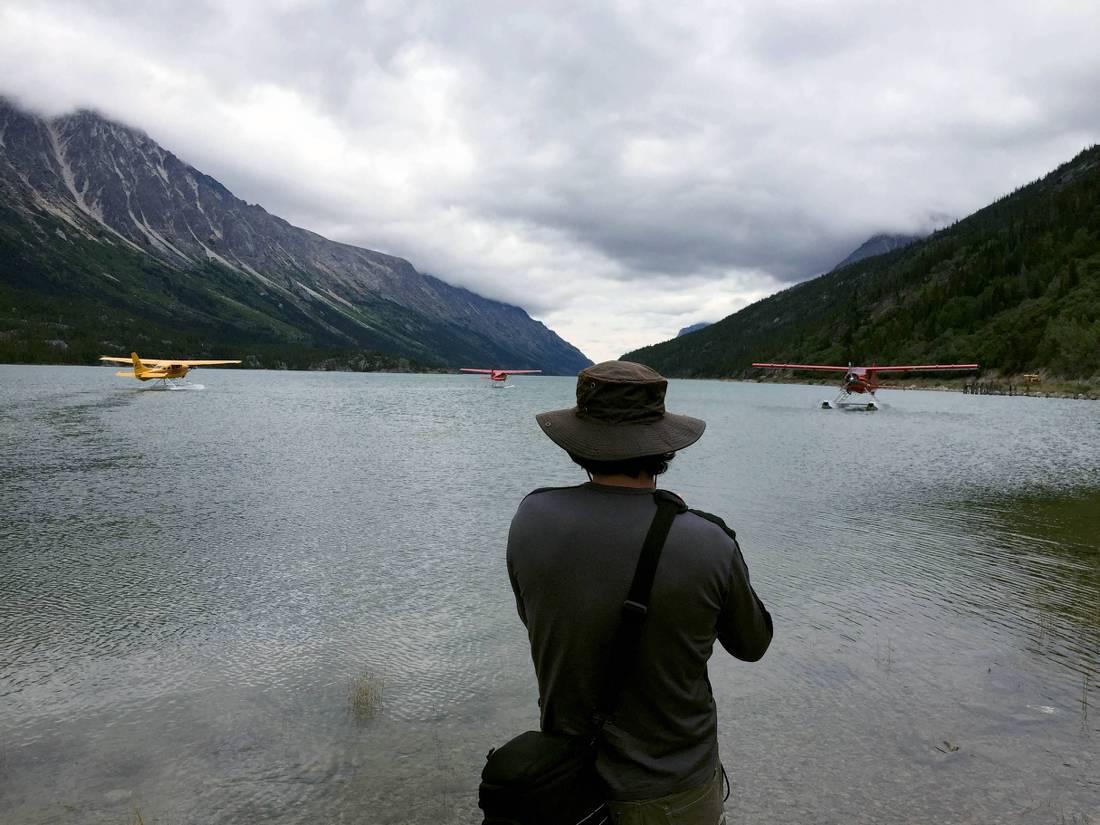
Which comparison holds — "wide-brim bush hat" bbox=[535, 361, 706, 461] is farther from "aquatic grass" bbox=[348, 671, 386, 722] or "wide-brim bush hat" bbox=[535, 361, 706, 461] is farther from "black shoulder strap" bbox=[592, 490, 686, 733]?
"aquatic grass" bbox=[348, 671, 386, 722]

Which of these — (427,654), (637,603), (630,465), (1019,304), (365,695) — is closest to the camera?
(637,603)

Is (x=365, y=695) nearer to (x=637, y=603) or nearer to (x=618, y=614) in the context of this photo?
(x=618, y=614)

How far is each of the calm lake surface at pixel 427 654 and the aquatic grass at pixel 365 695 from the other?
35 mm

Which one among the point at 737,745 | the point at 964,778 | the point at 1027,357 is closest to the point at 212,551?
the point at 737,745

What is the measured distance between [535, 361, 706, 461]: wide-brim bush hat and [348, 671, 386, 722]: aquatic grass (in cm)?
577

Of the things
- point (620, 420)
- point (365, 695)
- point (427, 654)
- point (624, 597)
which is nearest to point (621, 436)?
point (620, 420)

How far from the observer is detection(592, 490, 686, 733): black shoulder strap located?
2.58m

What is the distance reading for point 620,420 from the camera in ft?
9.48

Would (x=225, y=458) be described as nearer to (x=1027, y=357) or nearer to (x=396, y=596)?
(x=396, y=596)

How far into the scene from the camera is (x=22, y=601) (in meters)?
10.5

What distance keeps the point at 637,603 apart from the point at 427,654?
728 centimetres

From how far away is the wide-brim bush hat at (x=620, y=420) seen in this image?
2.80m

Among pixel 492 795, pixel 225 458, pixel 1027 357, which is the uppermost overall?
pixel 1027 357

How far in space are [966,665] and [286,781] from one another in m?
8.21
